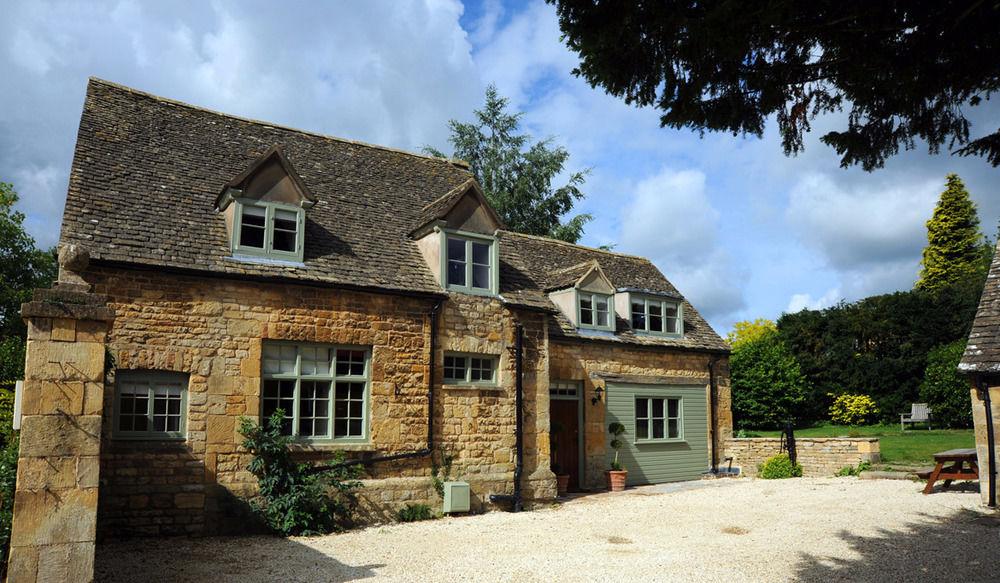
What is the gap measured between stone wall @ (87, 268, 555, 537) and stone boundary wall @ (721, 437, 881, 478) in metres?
8.38

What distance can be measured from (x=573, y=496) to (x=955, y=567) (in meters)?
9.39

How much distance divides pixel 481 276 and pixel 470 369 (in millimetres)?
2065

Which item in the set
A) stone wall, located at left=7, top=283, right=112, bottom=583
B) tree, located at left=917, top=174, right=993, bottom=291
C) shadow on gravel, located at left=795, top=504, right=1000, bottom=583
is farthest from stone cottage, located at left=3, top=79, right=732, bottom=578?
tree, located at left=917, top=174, right=993, bottom=291

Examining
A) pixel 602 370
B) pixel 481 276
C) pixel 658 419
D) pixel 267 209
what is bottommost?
pixel 658 419

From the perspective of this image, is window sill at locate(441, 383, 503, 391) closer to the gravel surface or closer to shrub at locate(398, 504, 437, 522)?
shrub at locate(398, 504, 437, 522)

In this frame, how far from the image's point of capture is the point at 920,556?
9430 mm

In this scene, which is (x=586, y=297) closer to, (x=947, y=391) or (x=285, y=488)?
(x=285, y=488)

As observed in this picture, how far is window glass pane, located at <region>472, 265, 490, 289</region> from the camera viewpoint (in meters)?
15.7

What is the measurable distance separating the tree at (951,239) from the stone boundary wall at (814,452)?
97.5 ft

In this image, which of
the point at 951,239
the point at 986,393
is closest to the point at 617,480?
the point at 986,393

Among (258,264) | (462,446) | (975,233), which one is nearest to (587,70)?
(258,264)

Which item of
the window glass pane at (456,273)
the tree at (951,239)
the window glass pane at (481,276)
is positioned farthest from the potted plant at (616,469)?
the tree at (951,239)

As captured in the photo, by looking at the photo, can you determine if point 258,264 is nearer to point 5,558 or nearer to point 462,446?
point 462,446

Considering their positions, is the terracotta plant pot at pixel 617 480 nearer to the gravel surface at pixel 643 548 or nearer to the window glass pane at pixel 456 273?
the gravel surface at pixel 643 548
